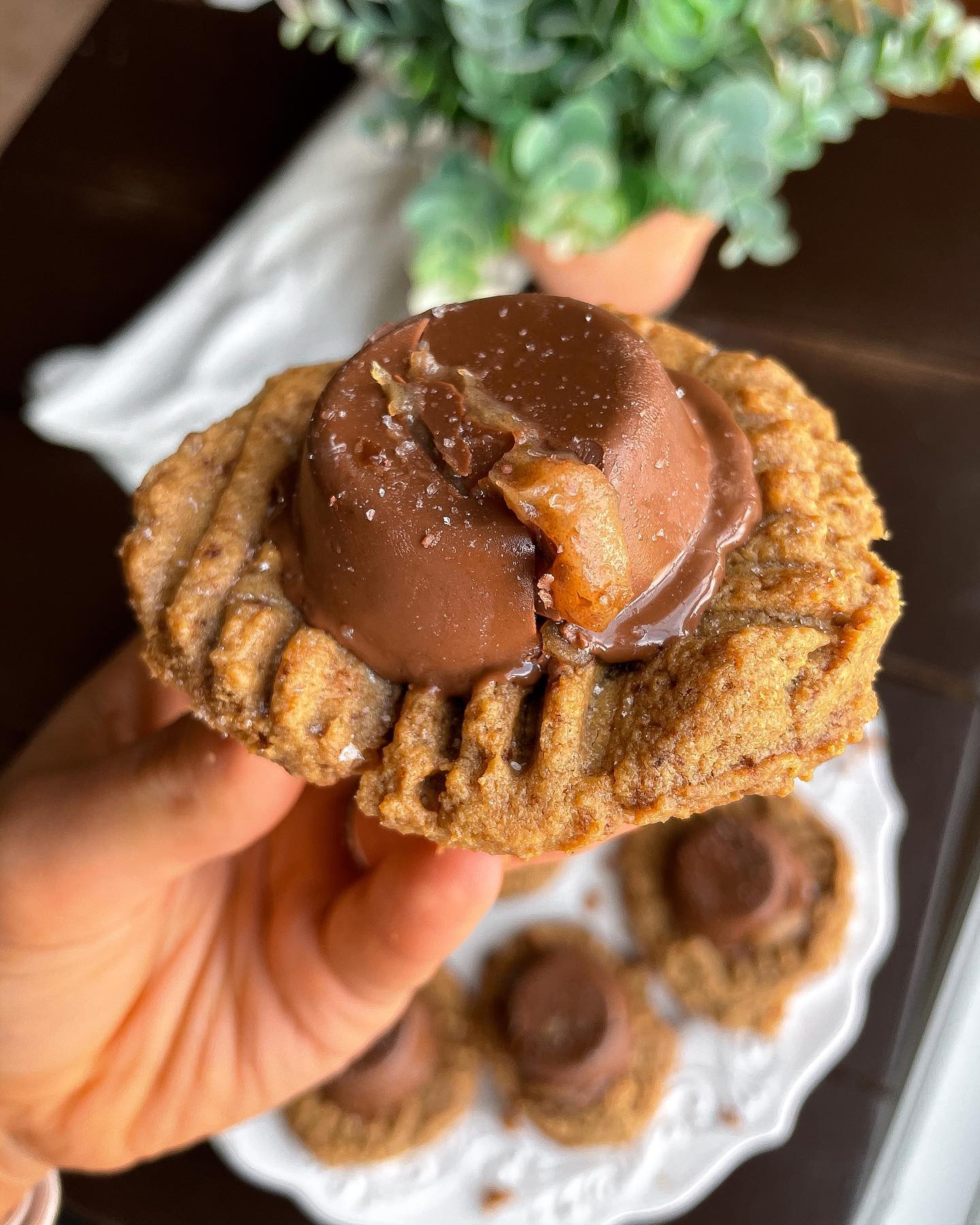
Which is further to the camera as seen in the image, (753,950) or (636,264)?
(636,264)

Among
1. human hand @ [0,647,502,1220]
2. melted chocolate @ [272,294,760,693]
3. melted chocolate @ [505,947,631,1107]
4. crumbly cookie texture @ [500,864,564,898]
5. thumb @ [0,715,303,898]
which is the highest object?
melted chocolate @ [272,294,760,693]

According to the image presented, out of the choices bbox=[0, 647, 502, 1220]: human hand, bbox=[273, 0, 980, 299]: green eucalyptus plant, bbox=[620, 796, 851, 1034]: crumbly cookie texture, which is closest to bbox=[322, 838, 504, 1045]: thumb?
bbox=[0, 647, 502, 1220]: human hand

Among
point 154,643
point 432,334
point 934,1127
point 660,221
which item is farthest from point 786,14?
point 934,1127

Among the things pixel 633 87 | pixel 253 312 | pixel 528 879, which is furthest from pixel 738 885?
pixel 253 312

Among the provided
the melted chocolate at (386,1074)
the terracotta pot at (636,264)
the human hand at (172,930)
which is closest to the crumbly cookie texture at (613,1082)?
the melted chocolate at (386,1074)

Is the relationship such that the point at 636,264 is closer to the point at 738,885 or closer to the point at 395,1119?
the point at 738,885

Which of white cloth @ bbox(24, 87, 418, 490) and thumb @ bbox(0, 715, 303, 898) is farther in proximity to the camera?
white cloth @ bbox(24, 87, 418, 490)

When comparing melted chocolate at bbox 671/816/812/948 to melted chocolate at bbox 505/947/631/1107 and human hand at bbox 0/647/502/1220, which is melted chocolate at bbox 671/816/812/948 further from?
human hand at bbox 0/647/502/1220
